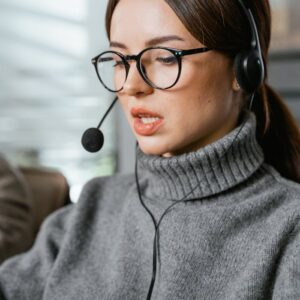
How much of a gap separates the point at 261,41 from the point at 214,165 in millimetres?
218

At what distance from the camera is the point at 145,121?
90 cm

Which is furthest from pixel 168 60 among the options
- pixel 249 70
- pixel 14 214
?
pixel 14 214

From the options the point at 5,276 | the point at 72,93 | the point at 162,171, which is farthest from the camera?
the point at 72,93

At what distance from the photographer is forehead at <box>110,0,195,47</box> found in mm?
851

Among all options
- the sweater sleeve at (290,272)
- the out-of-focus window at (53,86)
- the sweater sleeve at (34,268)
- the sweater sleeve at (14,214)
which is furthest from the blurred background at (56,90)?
the sweater sleeve at (290,272)

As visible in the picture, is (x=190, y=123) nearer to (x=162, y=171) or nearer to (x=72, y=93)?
(x=162, y=171)

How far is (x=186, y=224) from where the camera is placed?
94 cm

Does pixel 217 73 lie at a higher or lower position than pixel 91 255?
higher

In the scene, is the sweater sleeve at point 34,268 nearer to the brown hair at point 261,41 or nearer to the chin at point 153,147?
the chin at point 153,147

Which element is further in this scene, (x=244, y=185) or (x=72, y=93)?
(x=72, y=93)

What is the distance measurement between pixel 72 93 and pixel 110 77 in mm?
1265

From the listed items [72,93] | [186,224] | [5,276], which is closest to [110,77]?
[186,224]

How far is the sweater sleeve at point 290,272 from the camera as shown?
803mm

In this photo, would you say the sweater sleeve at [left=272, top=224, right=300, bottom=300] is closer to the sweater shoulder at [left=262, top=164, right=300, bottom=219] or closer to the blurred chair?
the sweater shoulder at [left=262, top=164, right=300, bottom=219]
